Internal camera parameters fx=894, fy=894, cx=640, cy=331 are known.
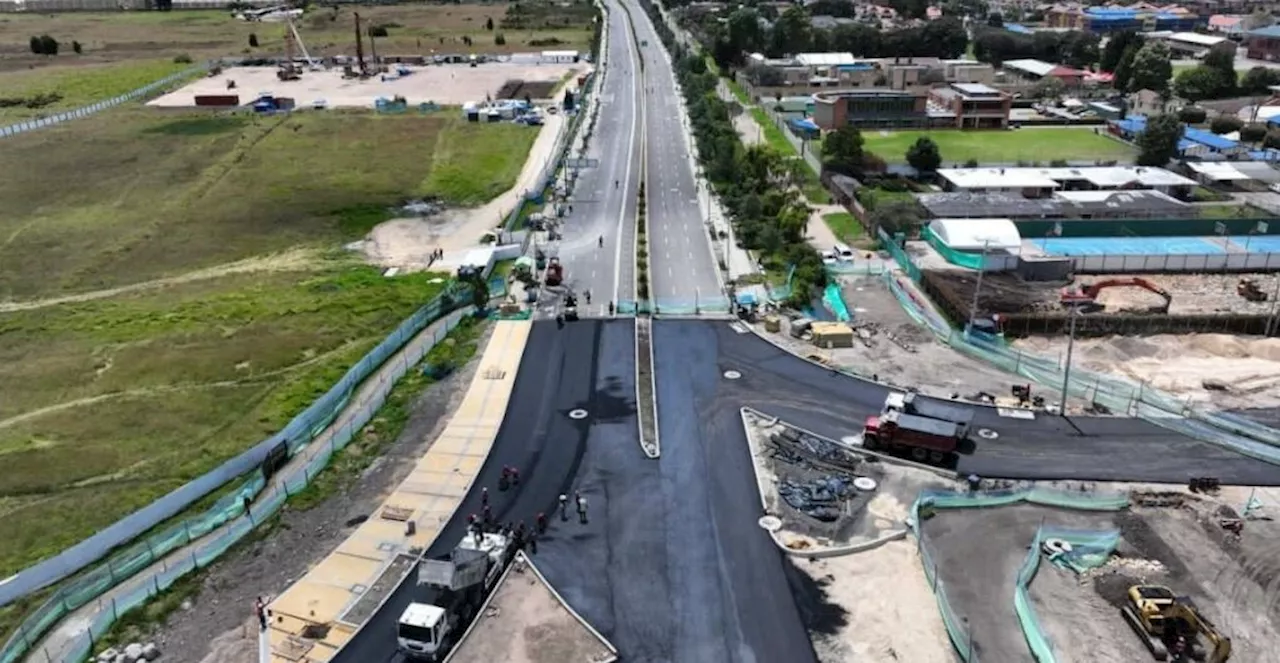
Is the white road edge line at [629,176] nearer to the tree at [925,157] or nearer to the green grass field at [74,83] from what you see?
the tree at [925,157]

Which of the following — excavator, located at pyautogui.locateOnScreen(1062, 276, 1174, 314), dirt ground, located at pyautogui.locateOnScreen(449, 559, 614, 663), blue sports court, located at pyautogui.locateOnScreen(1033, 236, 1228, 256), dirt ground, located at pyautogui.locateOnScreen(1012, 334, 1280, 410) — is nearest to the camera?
dirt ground, located at pyautogui.locateOnScreen(449, 559, 614, 663)

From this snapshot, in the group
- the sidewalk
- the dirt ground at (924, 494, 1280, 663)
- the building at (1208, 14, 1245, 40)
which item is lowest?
the dirt ground at (924, 494, 1280, 663)

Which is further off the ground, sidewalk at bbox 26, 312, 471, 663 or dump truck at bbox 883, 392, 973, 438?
dump truck at bbox 883, 392, 973, 438

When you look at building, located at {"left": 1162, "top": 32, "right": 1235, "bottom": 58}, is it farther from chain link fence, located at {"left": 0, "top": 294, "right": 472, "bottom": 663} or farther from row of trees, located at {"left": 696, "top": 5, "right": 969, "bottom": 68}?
chain link fence, located at {"left": 0, "top": 294, "right": 472, "bottom": 663}

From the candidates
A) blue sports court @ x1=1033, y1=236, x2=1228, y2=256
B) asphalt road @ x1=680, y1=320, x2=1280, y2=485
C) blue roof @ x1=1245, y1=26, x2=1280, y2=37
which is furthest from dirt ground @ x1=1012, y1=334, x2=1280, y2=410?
blue roof @ x1=1245, y1=26, x2=1280, y2=37

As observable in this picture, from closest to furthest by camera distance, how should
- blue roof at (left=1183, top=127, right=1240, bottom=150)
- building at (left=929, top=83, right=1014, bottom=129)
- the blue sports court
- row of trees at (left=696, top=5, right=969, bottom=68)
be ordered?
the blue sports court, blue roof at (left=1183, top=127, right=1240, bottom=150), building at (left=929, top=83, right=1014, bottom=129), row of trees at (left=696, top=5, right=969, bottom=68)

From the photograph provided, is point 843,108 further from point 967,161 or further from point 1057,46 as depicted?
point 1057,46
